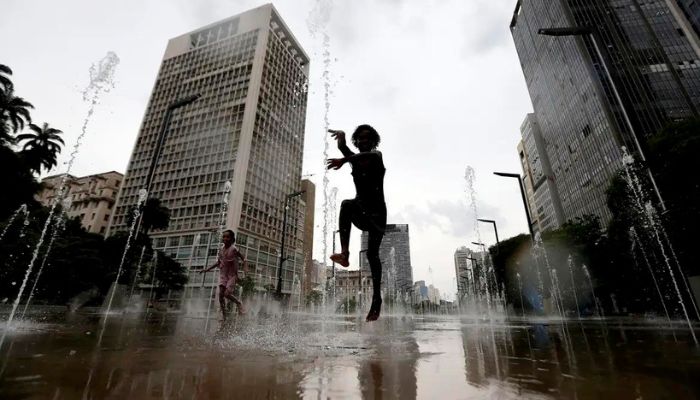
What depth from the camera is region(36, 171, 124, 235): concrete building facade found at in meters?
79.1

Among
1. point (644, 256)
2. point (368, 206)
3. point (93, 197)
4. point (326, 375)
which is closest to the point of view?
point (326, 375)

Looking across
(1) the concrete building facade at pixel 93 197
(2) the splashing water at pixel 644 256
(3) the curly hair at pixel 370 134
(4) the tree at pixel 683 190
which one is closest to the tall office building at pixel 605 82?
(2) the splashing water at pixel 644 256

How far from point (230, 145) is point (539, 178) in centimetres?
9073

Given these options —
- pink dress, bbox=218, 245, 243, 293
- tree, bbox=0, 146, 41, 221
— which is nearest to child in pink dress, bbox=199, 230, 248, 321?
pink dress, bbox=218, 245, 243, 293

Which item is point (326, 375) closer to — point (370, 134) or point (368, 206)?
point (368, 206)

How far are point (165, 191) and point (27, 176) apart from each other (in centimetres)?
4880

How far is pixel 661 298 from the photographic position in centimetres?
2256

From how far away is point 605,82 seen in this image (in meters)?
60.7

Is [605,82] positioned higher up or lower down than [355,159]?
higher up

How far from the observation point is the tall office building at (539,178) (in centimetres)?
9325

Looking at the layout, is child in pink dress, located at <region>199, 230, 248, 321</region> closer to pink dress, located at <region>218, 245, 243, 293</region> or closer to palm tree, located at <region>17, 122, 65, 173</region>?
pink dress, located at <region>218, 245, 243, 293</region>

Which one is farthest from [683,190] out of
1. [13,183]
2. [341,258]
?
[13,183]

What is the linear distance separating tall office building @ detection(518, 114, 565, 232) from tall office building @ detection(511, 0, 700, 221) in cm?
904

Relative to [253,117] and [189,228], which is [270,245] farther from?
[253,117]
